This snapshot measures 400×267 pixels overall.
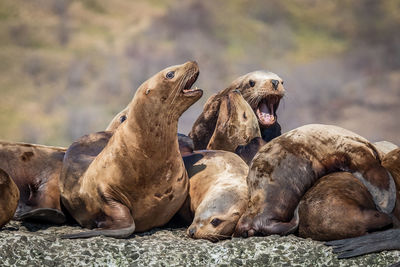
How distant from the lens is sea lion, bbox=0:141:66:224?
23.5 ft

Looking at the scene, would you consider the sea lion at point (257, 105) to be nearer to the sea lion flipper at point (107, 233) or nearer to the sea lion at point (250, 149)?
the sea lion at point (250, 149)

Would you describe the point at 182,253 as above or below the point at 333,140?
below

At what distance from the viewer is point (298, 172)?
19.7 feet

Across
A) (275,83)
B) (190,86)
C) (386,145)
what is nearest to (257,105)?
(275,83)

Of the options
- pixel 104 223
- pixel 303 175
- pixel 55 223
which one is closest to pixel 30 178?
pixel 55 223

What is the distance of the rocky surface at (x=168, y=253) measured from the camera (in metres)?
5.15

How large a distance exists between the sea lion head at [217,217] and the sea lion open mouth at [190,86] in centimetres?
109

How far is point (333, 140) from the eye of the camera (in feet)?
20.1

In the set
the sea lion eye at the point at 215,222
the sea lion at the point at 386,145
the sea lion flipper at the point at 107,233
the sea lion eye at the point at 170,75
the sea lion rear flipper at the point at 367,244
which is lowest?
the sea lion flipper at the point at 107,233

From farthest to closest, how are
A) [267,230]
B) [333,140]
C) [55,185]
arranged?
[55,185] → [333,140] → [267,230]

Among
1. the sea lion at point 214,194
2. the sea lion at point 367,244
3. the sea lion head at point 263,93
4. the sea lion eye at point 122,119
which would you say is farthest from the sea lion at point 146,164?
the sea lion head at point 263,93

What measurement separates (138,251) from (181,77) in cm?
188

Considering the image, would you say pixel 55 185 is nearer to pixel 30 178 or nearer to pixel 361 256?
pixel 30 178

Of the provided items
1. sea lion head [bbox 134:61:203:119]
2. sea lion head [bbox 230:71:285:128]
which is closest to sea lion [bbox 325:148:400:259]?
sea lion head [bbox 134:61:203:119]
